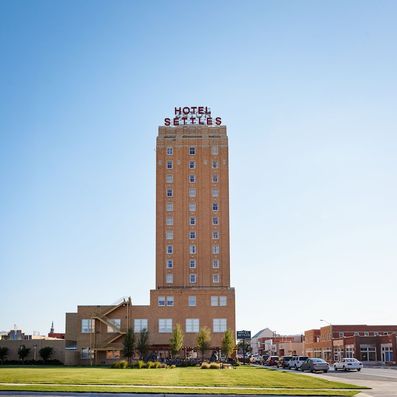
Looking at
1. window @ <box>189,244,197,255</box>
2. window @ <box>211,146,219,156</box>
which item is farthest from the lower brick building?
window @ <box>211,146,219,156</box>

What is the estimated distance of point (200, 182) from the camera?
111188 mm

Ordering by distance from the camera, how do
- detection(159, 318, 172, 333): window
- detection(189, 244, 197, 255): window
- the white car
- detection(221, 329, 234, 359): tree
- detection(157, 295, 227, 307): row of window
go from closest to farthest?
the white car
detection(221, 329, 234, 359): tree
detection(159, 318, 172, 333): window
detection(157, 295, 227, 307): row of window
detection(189, 244, 197, 255): window

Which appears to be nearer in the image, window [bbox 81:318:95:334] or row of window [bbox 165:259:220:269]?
window [bbox 81:318:95:334]

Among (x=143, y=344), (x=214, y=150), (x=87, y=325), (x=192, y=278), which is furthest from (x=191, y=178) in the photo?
(x=143, y=344)

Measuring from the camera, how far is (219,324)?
97.4 meters

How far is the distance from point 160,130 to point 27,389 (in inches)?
3333

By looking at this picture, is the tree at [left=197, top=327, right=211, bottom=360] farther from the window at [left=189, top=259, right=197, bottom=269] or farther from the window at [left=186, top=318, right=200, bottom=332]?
the window at [left=189, top=259, right=197, bottom=269]

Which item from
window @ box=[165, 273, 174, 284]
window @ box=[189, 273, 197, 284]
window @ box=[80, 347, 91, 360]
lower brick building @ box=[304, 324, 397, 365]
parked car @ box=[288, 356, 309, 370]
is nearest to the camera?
parked car @ box=[288, 356, 309, 370]

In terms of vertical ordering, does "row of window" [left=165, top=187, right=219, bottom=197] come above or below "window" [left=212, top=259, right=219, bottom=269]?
above

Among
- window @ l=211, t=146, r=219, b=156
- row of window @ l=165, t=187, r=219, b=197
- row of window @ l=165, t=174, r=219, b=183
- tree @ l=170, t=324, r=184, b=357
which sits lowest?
tree @ l=170, t=324, r=184, b=357

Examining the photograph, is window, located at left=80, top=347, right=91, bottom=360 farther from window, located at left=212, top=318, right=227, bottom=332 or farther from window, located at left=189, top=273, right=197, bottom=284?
window, located at left=189, top=273, right=197, bottom=284

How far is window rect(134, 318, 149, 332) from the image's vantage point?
316 ft

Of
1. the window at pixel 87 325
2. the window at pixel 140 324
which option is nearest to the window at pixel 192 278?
the window at pixel 140 324

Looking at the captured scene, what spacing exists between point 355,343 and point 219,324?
39.6 meters
